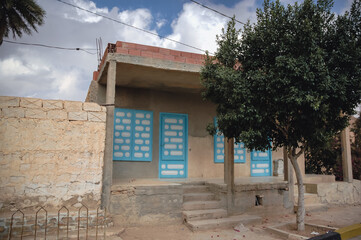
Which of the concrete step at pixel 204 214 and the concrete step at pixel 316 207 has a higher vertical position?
the concrete step at pixel 204 214

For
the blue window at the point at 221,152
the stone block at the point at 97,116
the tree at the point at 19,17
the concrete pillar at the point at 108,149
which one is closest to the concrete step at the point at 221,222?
the concrete pillar at the point at 108,149

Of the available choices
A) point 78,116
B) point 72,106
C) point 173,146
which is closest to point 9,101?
point 72,106

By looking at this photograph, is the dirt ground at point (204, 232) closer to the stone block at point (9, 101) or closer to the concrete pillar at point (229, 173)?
the concrete pillar at point (229, 173)

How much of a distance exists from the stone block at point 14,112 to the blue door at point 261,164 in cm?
779

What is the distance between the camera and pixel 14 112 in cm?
520

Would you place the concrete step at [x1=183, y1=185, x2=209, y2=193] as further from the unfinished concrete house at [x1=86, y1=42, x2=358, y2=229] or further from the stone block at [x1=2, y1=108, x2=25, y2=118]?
the stone block at [x1=2, y1=108, x2=25, y2=118]

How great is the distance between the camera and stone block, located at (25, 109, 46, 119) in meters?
5.28

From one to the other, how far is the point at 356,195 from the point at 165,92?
26.2ft

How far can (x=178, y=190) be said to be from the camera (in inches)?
253

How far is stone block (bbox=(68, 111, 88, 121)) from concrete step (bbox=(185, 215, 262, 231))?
3.23 m

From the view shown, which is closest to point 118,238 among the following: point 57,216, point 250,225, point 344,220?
point 57,216

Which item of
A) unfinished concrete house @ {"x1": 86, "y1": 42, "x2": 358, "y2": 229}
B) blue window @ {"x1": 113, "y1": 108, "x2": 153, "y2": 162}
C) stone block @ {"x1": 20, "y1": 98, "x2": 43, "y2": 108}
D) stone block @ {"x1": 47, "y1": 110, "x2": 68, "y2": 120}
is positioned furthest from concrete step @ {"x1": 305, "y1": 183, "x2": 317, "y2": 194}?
stone block @ {"x1": 20, "y1": 98, "x2": 43, "y2": 108}

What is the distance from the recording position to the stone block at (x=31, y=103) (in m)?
5.28

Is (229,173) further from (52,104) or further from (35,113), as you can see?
(35,113)
